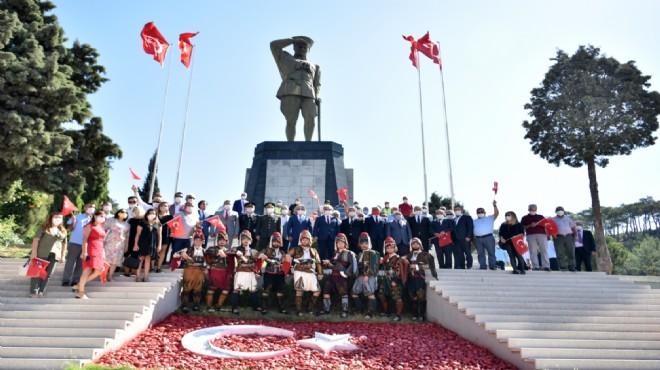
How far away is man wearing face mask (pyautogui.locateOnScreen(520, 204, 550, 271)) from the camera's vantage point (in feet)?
33.6

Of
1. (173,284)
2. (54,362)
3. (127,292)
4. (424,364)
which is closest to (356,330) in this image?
(424,364)

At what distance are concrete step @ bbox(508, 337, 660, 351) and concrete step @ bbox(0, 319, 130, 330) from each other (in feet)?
18.4

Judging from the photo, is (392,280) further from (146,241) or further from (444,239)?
(146,241)

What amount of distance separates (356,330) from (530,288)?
3664 millimetres

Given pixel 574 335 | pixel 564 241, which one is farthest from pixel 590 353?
pixel 564 241

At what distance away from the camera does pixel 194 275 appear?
829 cm

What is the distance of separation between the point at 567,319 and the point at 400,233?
3.65 meters

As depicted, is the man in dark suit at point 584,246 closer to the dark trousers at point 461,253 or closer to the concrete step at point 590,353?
the dark trousers at point 461,253

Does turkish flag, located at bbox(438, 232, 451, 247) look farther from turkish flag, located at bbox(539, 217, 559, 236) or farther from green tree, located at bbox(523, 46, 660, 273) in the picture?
green tree, located at bbox(523, 46, 660, 273)

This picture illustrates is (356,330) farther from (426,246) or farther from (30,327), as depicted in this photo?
(30,327)

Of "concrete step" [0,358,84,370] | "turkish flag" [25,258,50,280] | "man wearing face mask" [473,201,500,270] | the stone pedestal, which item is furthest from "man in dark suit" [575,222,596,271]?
"turkish flag" [25,258,50,280]

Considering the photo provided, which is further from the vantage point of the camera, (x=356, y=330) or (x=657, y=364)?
(x=356, y=330)

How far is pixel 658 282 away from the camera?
1209 cm

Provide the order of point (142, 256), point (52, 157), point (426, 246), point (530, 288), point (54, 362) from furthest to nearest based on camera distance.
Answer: point (52, 157) → point (426, 246) → point (530, 288) → point (142, 256) → point (54, 362)
